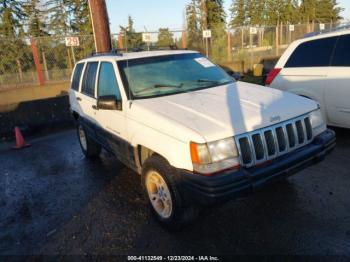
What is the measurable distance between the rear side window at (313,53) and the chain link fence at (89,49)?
3.61 m

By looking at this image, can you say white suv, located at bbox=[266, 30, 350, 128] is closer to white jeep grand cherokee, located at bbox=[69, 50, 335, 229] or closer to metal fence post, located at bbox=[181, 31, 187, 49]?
white jeep grand cherokee, located at bbox=[69, 50, 335, 229]

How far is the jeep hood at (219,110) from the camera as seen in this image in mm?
2818

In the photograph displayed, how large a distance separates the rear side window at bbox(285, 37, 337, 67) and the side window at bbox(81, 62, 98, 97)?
12.3 feet

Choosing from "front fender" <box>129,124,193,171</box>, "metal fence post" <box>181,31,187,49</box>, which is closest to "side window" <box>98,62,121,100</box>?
"front fender" <box>129,124,193,171</box>

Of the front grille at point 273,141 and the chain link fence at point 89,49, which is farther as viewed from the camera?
the chain link fence at point 89,49

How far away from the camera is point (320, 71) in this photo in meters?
5.24

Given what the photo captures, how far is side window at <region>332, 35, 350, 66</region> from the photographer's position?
16.1ft

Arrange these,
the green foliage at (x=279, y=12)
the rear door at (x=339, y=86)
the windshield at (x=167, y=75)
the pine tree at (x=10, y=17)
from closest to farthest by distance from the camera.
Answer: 1. the windshield at (x=167, y=75)
2. the rear door at (x=339, y=86)
3. the pine tree at (x=10, y=17)
4. the green foliage at (x=279, y=12)

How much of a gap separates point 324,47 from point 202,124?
3733mm

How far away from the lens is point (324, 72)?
5.18 meters

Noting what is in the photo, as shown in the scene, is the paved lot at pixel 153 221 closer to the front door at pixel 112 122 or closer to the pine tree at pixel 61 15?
the front door at pixel 112 122

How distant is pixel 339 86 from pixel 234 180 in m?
3.40

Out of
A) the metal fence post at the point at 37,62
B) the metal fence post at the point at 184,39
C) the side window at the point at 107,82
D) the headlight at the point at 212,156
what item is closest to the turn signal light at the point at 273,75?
the side window at the point at 107,82

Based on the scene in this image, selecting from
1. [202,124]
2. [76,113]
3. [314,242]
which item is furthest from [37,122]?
[314,242]
